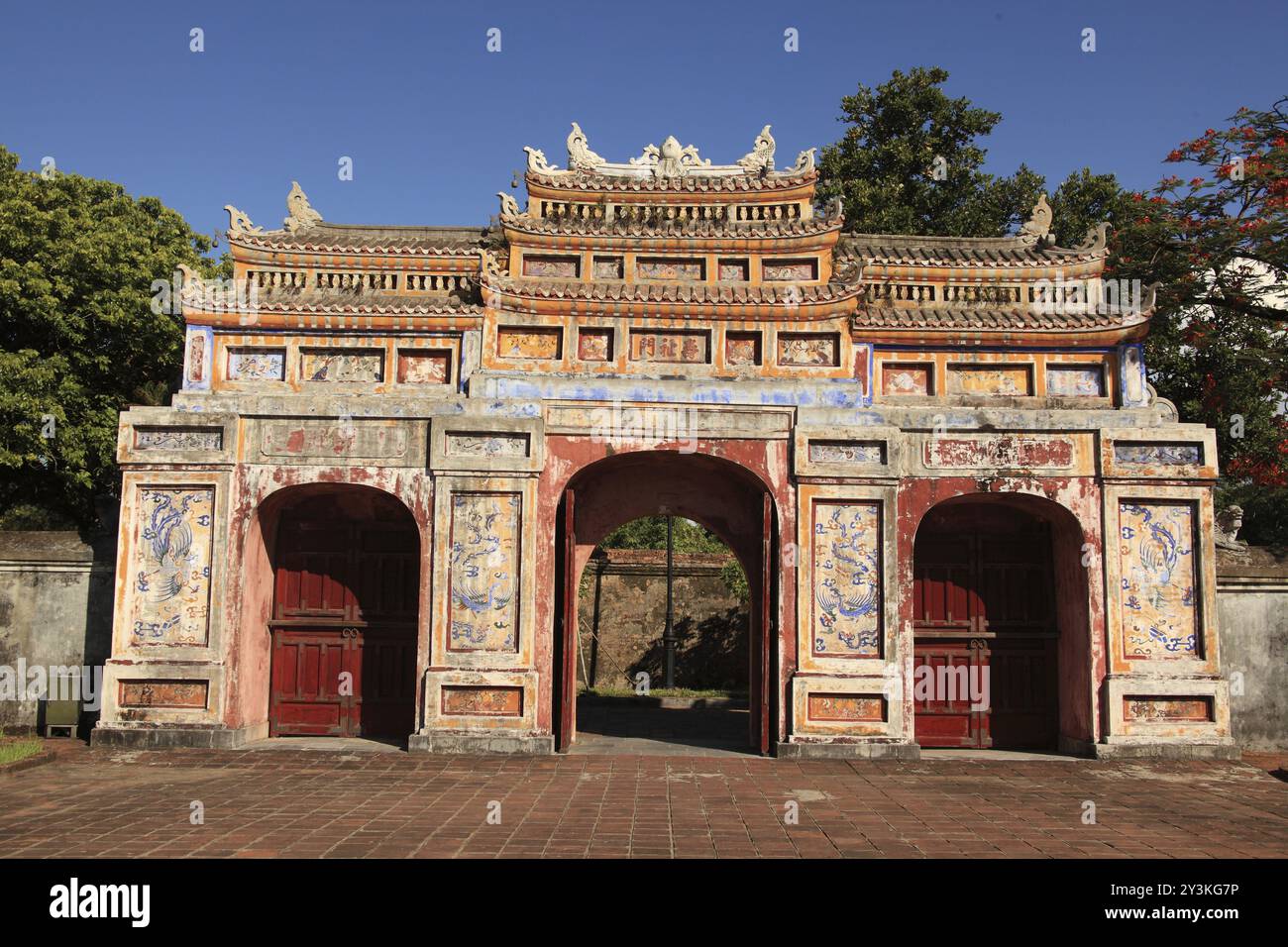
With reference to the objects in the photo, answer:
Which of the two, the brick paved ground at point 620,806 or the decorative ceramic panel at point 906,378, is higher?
the decorative ceramic panel at point 906,378

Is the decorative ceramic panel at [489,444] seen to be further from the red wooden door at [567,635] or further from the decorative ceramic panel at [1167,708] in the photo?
the decorative ceramic panel at [1167,708]

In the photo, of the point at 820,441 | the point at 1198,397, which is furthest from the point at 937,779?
the point at 1198,397

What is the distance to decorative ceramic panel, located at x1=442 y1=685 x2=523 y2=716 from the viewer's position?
11977 millimetres

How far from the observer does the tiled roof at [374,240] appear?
13.7 meters

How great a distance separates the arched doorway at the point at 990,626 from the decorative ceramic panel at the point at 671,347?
147 inches

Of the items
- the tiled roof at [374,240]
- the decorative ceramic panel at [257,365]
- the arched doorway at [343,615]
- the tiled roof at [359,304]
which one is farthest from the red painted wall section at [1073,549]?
the decorative ceramic panel at [257,365]

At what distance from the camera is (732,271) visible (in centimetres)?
1375

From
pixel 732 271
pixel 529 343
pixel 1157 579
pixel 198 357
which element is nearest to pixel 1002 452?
pixel 1157 579

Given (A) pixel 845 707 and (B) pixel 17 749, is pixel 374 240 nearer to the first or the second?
(B) pixel 17 749

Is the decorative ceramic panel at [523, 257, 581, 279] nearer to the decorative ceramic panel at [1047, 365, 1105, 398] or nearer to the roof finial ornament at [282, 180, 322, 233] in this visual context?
the roof finial ornament at [282, 180, 322, 233]

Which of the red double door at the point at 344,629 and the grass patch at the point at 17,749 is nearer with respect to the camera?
the grass patch at the point at 17,749

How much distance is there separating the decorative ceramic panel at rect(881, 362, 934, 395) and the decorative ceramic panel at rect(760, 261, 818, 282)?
160 cm

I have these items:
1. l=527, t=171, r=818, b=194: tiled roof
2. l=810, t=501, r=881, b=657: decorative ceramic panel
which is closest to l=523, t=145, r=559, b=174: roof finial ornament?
l=527, t=171, r=818, b=194: tiled roof

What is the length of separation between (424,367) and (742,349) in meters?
4.12
